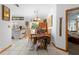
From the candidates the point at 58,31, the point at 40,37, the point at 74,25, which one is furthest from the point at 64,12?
the point at 74,25

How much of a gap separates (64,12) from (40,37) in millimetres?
1762

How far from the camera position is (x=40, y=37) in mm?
6906

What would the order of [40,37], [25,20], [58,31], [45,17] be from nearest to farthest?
[58,31], [40,37], [45,17], [25,20]

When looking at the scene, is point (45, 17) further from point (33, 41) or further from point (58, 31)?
point (58, 31)

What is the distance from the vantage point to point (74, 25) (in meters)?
11.4

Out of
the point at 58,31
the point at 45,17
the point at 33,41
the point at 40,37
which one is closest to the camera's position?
the point at 58,31

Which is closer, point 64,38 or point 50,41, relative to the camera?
point 64,38

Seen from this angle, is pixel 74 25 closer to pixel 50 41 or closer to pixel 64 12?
pixel 50 41
